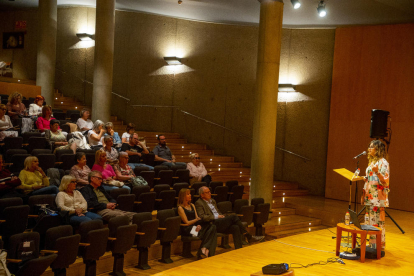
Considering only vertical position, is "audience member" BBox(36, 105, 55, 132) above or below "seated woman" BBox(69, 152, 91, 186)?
above

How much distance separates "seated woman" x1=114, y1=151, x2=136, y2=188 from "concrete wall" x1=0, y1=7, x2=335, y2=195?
435 centimetres

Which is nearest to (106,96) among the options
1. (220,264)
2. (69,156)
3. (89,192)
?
(69,156)

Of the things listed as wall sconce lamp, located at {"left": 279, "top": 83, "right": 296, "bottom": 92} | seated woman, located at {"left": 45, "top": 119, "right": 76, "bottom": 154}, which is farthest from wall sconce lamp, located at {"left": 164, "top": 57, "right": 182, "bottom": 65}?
seated woman, located at {"left": 45, "top": 119, "right": 76, "bottom": 154}

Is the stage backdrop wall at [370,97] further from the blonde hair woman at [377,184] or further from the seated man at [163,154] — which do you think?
the blonde hair woman at [377,184]

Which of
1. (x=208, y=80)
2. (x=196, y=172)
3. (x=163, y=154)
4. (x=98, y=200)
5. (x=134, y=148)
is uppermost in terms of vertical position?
(x=208, y=80)

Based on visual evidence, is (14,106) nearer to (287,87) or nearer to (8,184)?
(8,184)

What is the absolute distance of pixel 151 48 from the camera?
36.9 feet

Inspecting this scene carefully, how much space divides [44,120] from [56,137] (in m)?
0.45

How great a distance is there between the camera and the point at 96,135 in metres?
7.20

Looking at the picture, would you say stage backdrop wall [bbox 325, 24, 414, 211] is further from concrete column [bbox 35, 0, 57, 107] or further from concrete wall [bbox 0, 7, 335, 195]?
concrete column [bbox 35, 0, 57, 107]

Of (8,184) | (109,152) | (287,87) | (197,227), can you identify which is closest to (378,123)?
→ (197,227)

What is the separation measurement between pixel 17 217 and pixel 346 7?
6.59 m

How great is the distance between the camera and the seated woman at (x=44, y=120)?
22.9 feet

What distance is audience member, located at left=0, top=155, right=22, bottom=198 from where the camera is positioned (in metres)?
4.76
